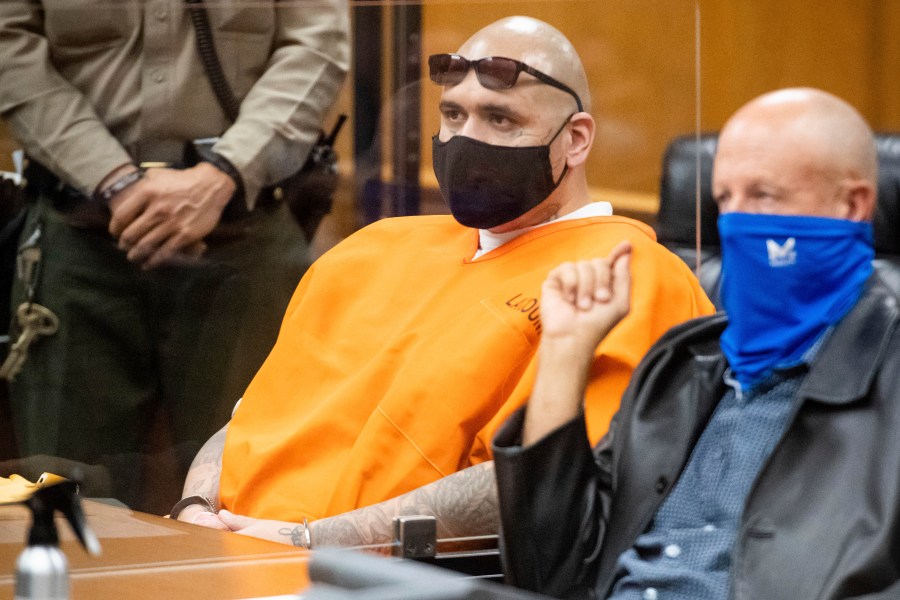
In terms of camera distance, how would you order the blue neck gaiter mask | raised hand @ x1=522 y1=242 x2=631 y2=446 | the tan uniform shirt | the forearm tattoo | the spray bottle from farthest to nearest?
1. the tan uniform shirt
2. the forearm tattoo
3. raised hand @ x1=522 y1=242 x2=631 y2=446
4. the blue neck gaiter mask
5. the spray bottle

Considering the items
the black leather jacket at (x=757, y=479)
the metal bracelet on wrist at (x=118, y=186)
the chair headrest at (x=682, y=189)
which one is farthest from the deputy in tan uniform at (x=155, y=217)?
the black leather jacket at (x=757, y=479)

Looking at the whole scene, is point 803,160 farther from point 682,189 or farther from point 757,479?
point 682,189

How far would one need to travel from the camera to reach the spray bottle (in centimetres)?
113

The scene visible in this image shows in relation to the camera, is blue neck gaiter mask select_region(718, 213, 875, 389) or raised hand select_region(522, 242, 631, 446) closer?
blue neck gaiter mask select_region(718, 213, 875, 389)

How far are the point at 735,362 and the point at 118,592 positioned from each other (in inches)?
31.8

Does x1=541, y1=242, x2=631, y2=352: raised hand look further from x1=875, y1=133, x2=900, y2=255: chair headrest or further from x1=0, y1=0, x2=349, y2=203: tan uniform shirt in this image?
→ x1=0, y1=0, x2=349, y2=203: tan uniform shirt

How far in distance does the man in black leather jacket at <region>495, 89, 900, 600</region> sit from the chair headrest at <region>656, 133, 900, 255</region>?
0.38 meters

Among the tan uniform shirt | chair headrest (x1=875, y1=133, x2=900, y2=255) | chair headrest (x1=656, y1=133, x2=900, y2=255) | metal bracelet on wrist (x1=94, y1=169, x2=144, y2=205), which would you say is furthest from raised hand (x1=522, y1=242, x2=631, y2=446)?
metal bracelet on wrist (x1=94, y1=169, x2=144, y2=205)

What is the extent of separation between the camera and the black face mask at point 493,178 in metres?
2.09

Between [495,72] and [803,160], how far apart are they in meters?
0.59

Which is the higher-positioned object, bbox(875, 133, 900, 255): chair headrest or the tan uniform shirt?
the tan uniform shirt

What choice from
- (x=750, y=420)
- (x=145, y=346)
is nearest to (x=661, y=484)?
(x=750, y=420)

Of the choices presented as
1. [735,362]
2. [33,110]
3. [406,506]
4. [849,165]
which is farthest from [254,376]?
[849,165]

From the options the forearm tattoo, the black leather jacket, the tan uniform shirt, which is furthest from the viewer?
the tan uniform shirt
